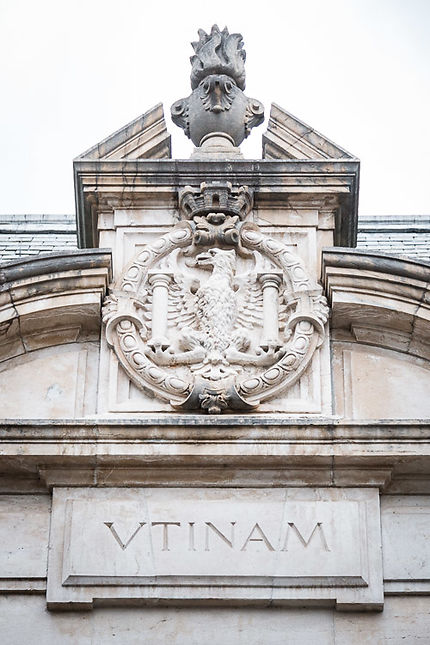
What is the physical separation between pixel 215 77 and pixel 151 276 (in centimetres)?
228

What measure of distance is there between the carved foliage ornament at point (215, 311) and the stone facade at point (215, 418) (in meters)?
0.02

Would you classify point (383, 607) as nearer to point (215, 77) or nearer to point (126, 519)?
point (126, 519)

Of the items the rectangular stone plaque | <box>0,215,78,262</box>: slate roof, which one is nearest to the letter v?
the rectangular stone plaque

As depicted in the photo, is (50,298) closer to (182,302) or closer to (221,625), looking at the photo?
(182,302)

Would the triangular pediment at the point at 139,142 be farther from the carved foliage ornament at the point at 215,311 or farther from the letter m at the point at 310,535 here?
the letter m at the point at 310,535

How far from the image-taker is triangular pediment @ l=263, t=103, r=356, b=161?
15.2 metres

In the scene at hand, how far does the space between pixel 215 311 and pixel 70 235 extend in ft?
19.3

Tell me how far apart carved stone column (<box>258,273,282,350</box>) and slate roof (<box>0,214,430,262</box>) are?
366cm

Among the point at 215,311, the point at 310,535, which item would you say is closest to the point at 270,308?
the point at 215,311

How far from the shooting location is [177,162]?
1487 centimetres

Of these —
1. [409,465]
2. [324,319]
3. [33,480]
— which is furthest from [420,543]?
[33,480]

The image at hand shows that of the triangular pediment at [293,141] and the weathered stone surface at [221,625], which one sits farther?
the triangular pediment at [293,141]

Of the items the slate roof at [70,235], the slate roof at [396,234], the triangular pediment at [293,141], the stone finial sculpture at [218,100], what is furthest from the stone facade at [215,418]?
A: the slate roof at [396,234]

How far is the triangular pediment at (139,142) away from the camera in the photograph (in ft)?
49.7
